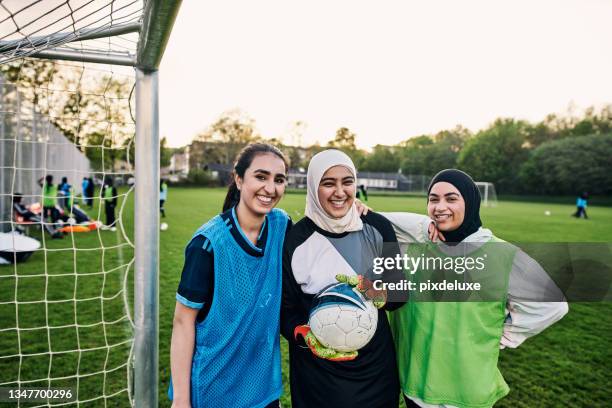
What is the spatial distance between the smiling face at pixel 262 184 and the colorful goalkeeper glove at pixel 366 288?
20.4 inches

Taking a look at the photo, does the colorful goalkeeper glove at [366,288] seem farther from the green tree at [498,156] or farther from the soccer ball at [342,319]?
the green tree at [498,156]

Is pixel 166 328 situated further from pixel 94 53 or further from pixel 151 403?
pixel 94 53

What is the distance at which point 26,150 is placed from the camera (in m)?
10.7

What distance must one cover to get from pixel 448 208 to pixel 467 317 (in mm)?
544

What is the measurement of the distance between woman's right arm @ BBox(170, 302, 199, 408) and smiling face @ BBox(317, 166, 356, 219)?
82 centimetres

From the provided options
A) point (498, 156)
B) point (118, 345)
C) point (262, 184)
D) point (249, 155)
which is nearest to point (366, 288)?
point (262, 184)

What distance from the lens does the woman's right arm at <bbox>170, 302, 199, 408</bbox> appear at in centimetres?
179

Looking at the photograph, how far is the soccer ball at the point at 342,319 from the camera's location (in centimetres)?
173

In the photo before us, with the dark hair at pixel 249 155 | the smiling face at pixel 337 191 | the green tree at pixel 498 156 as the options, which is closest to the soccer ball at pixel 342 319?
the smiling face at pixel 337 191

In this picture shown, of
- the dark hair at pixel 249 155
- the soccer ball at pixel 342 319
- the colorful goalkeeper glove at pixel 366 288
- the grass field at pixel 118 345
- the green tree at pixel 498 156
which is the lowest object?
the grass field at pixel 118 345

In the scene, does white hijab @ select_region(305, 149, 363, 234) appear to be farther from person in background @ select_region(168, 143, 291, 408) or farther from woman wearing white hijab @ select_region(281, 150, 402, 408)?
person in background @ select_region(168, 143, 291, 408)

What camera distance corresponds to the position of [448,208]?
6.47 ft

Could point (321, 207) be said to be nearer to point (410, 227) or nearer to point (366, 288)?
point (366, 288)

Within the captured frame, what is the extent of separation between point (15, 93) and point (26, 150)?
2864 mm
